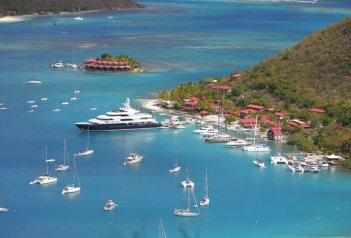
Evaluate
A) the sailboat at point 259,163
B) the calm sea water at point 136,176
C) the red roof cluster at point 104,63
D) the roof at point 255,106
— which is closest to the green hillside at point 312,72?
the roof at point 255,106

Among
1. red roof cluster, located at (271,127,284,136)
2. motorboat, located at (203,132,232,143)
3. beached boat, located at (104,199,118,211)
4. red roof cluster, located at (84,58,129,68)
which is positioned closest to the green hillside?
red roof cluster, located at (271,127,284,136)

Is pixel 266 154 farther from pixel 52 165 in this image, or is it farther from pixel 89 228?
pixel 89 228

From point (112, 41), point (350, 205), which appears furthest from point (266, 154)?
point (112, 41)

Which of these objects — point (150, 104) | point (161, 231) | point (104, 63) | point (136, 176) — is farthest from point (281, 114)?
point (104, 63)

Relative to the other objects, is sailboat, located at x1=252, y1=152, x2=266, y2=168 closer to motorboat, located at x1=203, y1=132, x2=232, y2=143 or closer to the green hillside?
motorboat, located at x1=203, y1=132, x2=232, y2=143

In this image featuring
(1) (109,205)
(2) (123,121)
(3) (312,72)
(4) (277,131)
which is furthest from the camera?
(3) (312,72)

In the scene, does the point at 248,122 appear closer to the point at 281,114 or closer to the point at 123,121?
the point at 281,114
